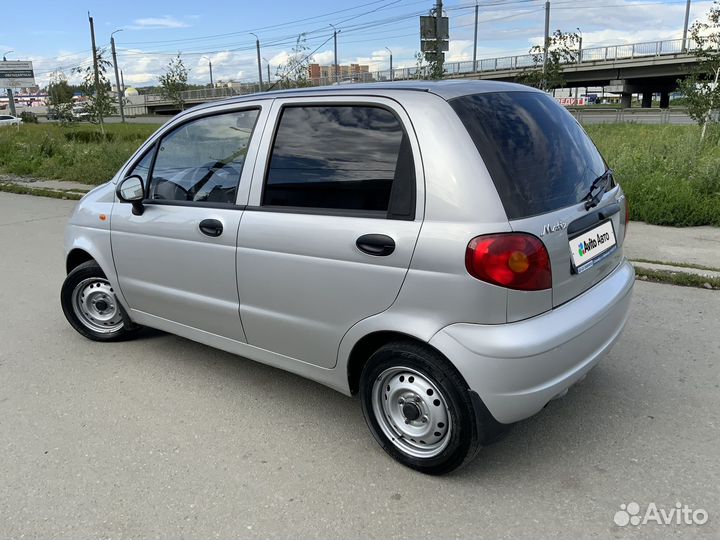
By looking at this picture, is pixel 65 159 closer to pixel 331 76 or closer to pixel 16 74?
pixel 331 76

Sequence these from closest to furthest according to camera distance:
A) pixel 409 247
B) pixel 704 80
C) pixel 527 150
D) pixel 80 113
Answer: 1. pixel 409 247
2. pixel 527 150
3. pixel 704 80
4. pixel 80 113

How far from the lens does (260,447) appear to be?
3.10 meters

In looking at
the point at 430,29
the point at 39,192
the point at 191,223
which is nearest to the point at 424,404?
the point at 191,223

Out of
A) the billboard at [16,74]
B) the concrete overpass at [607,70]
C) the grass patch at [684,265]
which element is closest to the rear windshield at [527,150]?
the grass patch at [684,265]

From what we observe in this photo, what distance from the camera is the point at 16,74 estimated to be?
73.1 meters

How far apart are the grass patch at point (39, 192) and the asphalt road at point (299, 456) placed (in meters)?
7.76

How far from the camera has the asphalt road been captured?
2531mm

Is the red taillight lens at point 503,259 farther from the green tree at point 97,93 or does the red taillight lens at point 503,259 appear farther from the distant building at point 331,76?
the green tree at point 97,93

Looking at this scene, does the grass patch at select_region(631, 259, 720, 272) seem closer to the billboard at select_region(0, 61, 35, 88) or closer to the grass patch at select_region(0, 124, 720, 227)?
the grass patch at select_region(0, 124, 720, 227)

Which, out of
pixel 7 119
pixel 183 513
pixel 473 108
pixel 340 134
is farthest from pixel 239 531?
pixel 7 119

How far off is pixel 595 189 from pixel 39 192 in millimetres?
11789

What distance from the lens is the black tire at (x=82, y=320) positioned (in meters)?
4.38

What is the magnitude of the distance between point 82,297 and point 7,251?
12.0 feet

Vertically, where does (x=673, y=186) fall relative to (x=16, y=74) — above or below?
below
